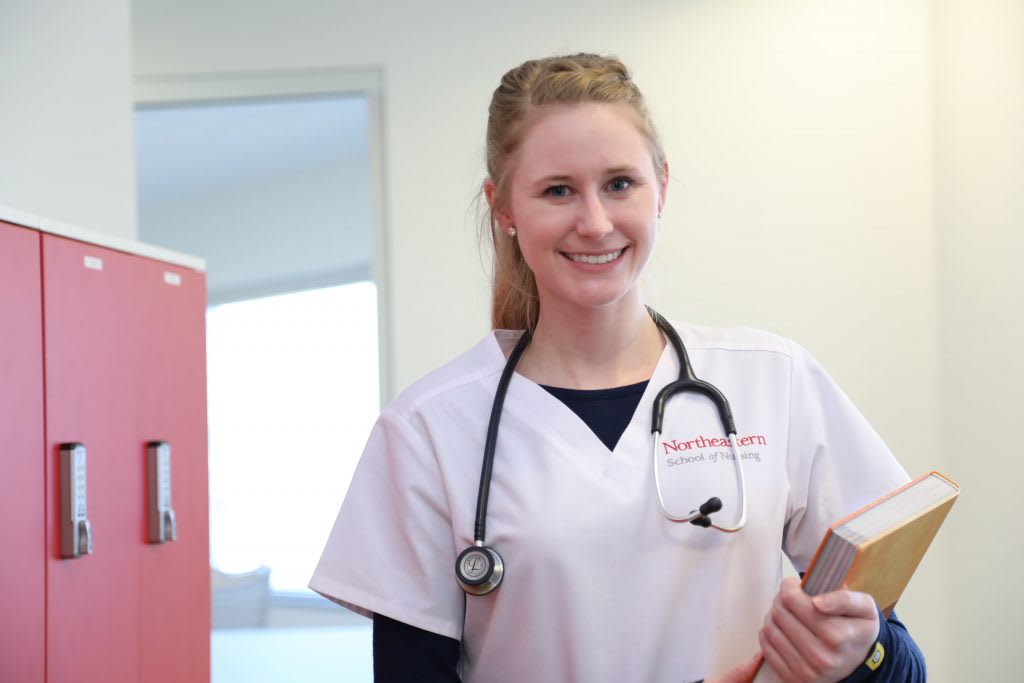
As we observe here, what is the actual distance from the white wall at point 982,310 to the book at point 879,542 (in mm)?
1850

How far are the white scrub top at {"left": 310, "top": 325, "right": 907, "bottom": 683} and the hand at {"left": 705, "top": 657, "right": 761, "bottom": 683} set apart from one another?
65 mm

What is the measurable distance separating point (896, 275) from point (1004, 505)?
761mm

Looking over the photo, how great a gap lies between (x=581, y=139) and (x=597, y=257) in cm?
14

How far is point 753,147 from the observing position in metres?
3.13

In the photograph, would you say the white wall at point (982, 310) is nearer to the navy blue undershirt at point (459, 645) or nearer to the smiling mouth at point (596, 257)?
the navy blue undershirt at point (459, 645)

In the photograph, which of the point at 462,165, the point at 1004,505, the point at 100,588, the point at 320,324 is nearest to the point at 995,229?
the point at 1004,505

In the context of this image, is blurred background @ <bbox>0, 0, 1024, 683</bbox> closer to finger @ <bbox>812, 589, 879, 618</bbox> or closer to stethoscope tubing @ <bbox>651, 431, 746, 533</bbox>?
stethoscope tubing @ <bbox>651, 431, 746, 533</bbox>

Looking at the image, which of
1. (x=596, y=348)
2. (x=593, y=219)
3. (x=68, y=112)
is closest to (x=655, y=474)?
(x=596, y=348)

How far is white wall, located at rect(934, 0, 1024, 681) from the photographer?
2654 millimetres

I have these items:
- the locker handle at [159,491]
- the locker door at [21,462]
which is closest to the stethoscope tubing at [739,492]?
the locker door at [21,462]

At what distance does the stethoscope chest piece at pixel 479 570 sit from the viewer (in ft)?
3.57

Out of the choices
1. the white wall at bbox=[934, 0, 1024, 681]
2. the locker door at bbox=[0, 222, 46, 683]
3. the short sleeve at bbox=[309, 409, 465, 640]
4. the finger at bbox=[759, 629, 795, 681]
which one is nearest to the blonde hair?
the short sleeve at bbox=[309, 409, 465, 640]

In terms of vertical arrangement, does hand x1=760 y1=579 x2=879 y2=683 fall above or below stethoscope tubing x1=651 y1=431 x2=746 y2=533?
below

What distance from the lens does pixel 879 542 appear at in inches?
34.1
